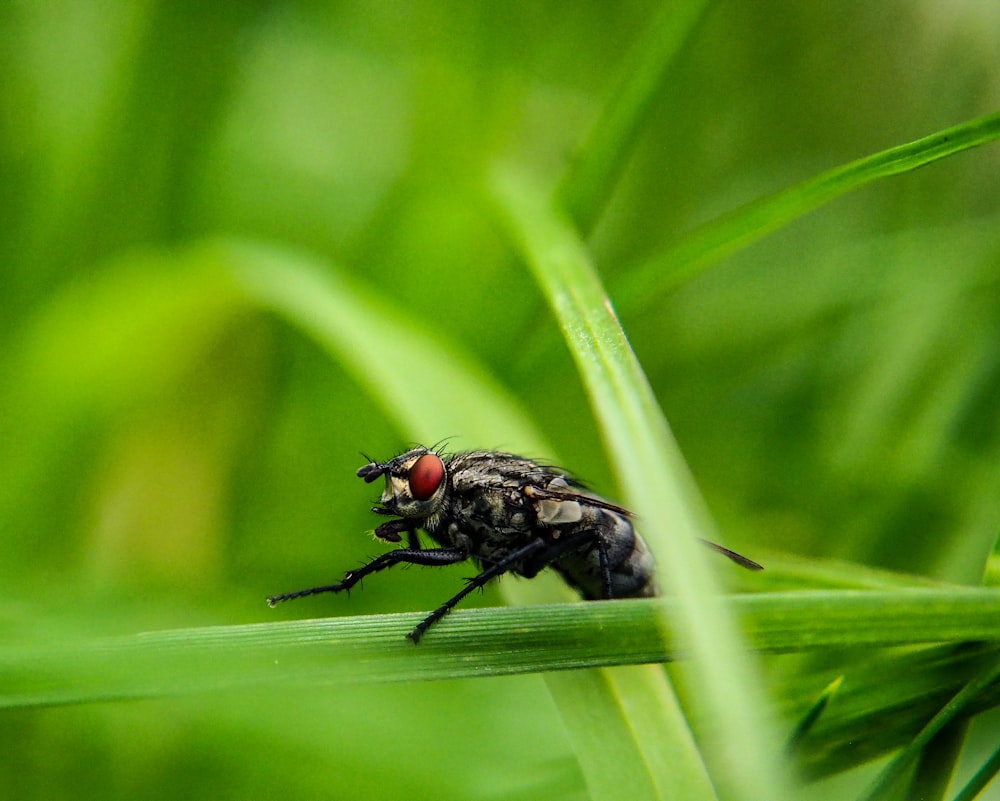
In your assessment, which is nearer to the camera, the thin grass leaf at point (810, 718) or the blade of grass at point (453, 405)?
the blade of grass at point (453, 405)

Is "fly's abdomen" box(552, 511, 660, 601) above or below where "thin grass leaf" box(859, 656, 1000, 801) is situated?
above

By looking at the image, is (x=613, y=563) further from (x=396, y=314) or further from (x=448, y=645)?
(x=448, y=645)

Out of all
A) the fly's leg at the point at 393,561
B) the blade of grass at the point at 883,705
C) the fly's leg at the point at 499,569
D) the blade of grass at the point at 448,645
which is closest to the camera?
the blade of grass at the point at 448,645

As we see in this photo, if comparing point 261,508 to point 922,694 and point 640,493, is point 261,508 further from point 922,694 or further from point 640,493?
point 922,694

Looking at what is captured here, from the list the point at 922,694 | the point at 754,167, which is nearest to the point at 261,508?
the point at 922,694

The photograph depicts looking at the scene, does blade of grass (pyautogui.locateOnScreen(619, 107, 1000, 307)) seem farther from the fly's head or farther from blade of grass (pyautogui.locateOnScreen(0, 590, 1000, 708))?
blade of grass (pyautogui.locateOnScreen(0, 590, 1000, 708))

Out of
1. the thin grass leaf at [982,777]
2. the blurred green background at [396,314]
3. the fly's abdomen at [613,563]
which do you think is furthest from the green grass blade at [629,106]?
the thin grass leaf at [982,777]

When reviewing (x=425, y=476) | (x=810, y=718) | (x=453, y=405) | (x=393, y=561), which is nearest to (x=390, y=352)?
(x=453, y=405)

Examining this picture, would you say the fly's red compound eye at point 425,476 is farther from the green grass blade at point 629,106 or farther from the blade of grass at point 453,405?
the green grass blade at point 629,106

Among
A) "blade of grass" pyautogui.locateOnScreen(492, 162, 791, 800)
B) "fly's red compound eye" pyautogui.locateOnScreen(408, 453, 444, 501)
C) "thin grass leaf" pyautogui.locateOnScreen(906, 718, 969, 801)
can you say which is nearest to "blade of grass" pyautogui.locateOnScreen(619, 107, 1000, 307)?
"blade of grass" pyautogui.locateOnScreen(492, 162, 791, 800)
